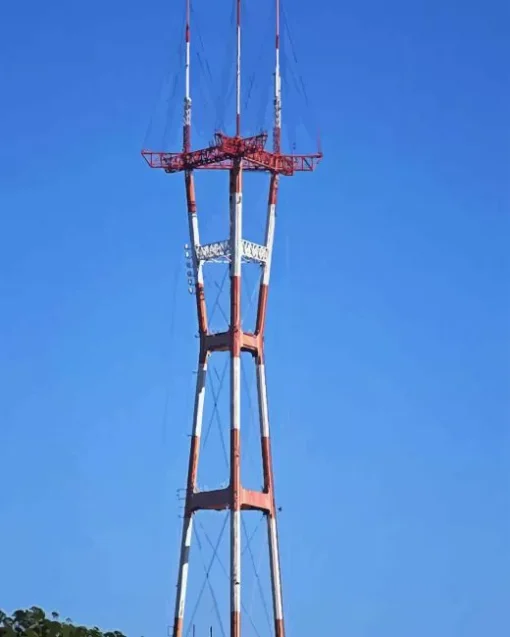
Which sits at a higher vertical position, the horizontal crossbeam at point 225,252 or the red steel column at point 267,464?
the horizontal crossbeam at point 225,252

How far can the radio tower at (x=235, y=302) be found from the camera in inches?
3994

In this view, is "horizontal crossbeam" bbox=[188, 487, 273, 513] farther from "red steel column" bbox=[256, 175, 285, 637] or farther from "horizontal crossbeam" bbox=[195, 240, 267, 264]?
"horizontal crossbeam" bbox=[195, 240, 267, 264]

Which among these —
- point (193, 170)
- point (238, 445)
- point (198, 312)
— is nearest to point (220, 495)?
point (238, 445)

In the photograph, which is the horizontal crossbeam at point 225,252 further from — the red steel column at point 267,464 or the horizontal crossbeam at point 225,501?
the horizontal crossbeam at point 225,501

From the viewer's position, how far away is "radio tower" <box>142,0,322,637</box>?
101 m

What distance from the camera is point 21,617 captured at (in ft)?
425

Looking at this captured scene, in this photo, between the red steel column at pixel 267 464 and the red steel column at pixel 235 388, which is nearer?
the red steel column at pixel 235 388

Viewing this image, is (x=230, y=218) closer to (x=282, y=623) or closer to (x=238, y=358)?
(x=238, y=358)

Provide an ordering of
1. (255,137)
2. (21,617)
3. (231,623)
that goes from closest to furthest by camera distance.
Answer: (231,623) → (255,137) → (21,617)

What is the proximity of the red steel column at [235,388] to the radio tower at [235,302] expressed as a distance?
0.05 metres

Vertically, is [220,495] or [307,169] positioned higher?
[307,169]

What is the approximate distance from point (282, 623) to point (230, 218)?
23036mm

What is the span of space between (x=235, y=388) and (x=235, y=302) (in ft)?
16.6

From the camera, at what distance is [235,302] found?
4055 inches
